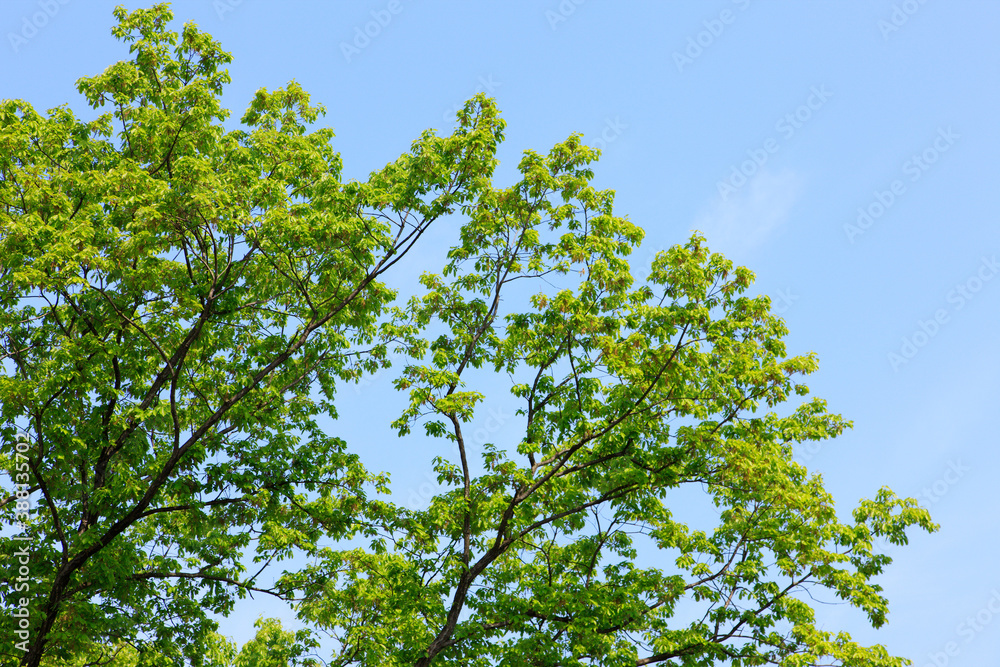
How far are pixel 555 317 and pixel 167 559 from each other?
33.6 ft

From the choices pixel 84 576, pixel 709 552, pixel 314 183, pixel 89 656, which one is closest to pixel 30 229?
pixel 314 183

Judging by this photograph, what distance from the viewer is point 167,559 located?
59.9 ft

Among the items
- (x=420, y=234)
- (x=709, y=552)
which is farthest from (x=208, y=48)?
(x=709, y=552)

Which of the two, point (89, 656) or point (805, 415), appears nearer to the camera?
point (89, 656)

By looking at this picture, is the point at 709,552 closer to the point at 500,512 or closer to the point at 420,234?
the point at 500,512

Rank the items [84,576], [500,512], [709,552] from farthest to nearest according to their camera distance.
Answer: [709,552]
[500,512]
[84,576]

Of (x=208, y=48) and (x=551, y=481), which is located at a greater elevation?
(x=208, y=48)

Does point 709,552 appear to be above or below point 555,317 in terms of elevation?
below

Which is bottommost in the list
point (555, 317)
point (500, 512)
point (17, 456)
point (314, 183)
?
point (500, 512)

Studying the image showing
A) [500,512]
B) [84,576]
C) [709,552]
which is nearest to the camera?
[84,576]

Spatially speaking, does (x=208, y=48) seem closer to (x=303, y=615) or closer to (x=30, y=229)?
(x=30, y=229)

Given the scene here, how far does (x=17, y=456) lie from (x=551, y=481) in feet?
35.5

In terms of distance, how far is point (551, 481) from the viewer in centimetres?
1753

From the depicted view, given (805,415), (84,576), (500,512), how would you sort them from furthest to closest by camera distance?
(805,415)
(500,512)
(84,576)
